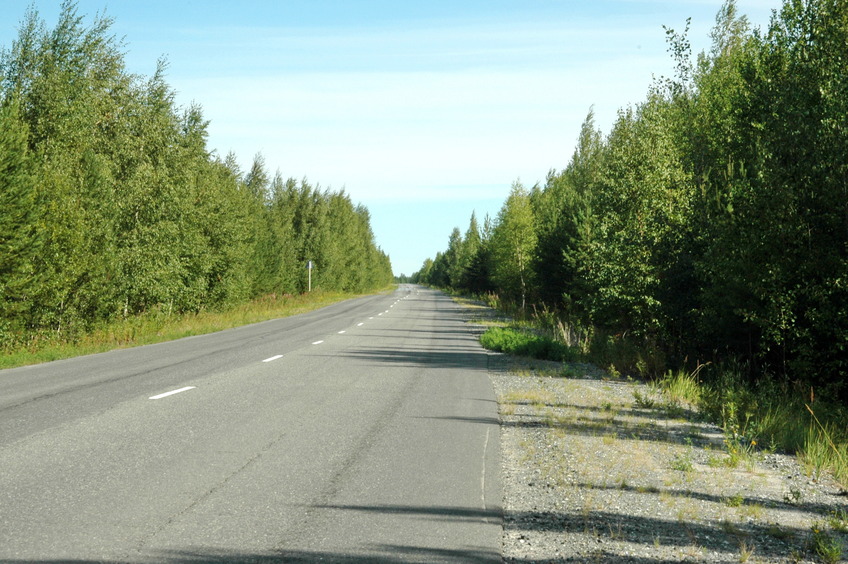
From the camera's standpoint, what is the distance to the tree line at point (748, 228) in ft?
39.0

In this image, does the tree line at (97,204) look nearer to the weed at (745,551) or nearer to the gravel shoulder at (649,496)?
the gravel shoulder at (649,496)

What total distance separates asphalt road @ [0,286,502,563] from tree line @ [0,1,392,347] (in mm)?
5852

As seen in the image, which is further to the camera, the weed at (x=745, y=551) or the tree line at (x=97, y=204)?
the tree line at (x=97, y=204)

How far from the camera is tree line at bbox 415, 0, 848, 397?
11.9 meters

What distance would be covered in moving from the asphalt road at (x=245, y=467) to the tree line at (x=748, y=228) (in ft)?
17.1

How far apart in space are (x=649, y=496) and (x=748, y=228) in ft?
26.1

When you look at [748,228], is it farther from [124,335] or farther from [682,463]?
[124,335]

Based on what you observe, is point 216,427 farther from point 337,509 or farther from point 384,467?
point 337,509

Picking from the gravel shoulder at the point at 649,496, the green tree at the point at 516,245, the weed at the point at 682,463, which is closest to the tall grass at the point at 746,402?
the gravel shoulder at the point at 649,496

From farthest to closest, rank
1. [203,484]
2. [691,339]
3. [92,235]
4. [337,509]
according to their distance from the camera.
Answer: [92,235] → [691,339] → [203,484] → [337,509]

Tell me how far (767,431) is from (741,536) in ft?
16.1

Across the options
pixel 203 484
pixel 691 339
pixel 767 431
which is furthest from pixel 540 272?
pixel 203 484

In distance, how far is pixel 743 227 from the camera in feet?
41.8

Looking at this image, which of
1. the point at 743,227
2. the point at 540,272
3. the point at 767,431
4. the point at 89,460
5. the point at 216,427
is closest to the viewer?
the point at 89,460
